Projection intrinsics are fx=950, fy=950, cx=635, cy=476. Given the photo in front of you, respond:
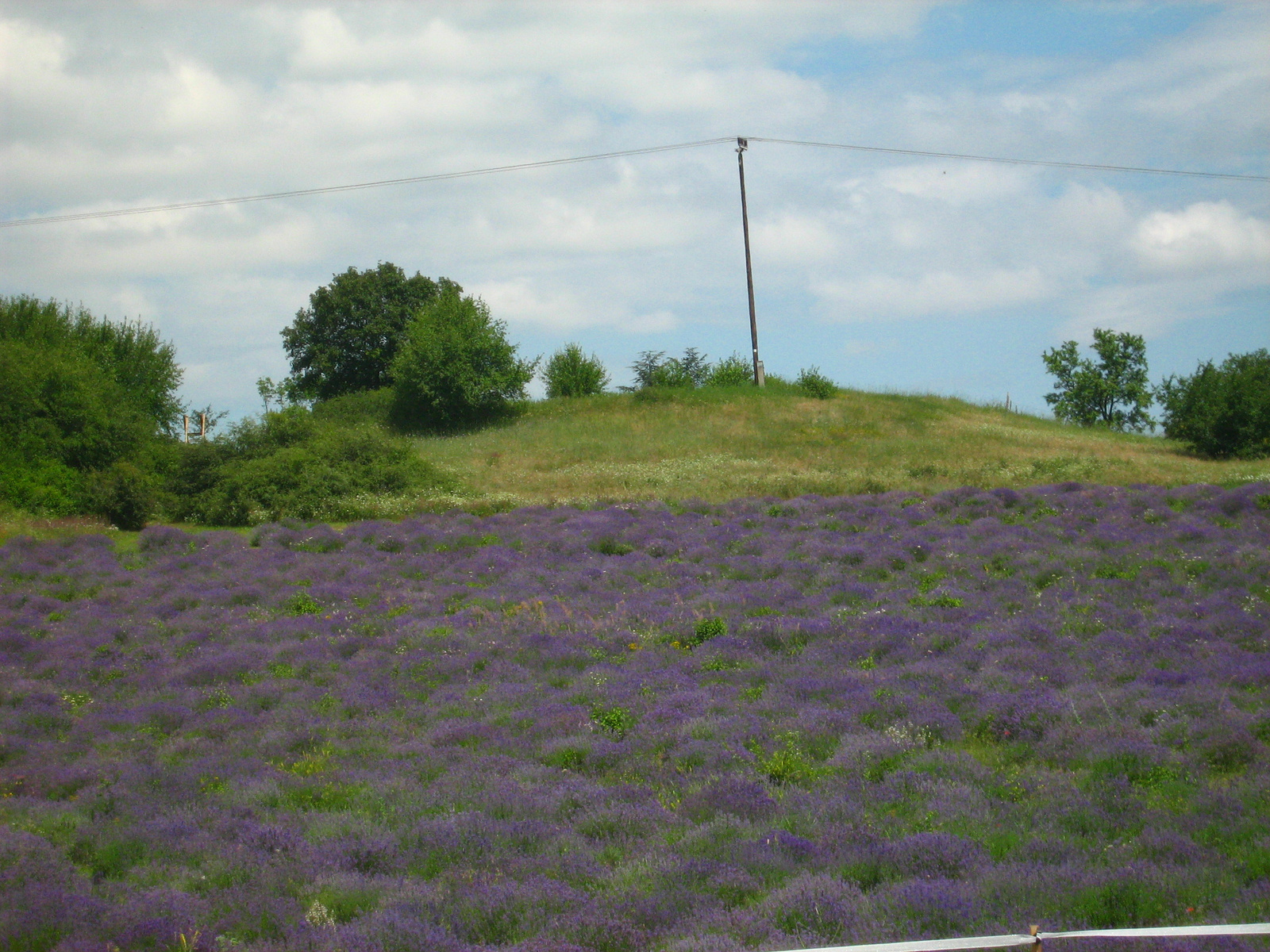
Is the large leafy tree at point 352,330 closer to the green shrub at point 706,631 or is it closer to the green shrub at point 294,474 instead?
the green shrub at point 294,474

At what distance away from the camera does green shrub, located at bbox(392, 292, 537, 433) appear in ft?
188

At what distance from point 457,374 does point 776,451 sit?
868 inches

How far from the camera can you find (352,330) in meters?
76.4

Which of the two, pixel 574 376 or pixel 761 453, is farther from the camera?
pixel 574 376

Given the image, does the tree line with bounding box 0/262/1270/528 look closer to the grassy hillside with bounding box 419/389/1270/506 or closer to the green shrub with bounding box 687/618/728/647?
the grassy hillside with bounding box 419/389/1270/506

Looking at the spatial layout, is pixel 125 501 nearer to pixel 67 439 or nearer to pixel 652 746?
pixel 67 439

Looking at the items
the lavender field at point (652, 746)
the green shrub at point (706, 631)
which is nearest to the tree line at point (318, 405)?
the lavender field at point (652, 746)

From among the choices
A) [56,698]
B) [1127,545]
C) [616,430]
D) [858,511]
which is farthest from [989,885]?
[616,430]

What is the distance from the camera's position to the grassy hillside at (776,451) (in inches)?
1308

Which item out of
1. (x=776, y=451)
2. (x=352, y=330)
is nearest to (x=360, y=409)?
(x=352, y=330)

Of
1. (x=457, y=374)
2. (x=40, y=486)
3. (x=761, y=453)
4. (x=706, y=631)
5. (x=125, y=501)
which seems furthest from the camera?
(x=457, y=374)

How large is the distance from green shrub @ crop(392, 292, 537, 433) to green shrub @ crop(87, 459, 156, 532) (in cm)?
2541

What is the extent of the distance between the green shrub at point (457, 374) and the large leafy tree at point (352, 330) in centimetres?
1613

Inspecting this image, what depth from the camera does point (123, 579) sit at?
73.9ft
